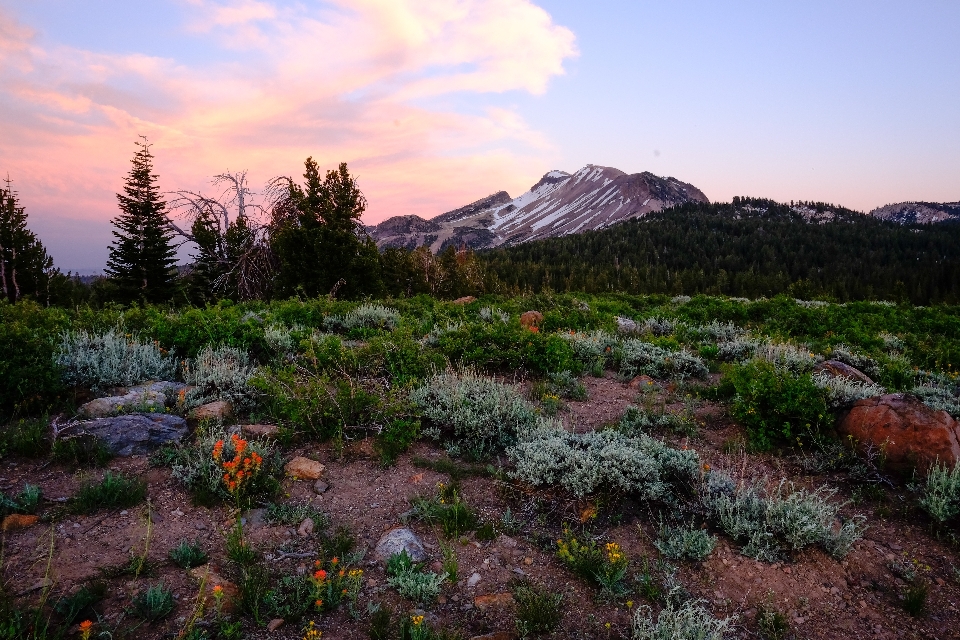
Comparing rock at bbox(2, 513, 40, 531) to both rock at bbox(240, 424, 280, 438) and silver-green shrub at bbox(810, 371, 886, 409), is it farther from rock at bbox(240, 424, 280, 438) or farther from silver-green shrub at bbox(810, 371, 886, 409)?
silver-green shrub at bbox(810, 371, 886, 409)

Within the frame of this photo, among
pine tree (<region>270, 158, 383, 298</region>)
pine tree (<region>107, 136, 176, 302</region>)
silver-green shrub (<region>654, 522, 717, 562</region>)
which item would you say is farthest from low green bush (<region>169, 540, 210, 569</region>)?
pine tree (<region>107, 136, 176, 302</region>)

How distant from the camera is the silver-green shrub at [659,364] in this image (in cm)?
843

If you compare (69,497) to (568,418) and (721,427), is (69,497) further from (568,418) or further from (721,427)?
(721,427)

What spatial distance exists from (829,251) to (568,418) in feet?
470

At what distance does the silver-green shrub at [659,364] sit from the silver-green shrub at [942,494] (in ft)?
12.4

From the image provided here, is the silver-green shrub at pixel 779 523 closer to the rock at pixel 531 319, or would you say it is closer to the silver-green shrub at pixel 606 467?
the silver-green shrub at pixel 606 467

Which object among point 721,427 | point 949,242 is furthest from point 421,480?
point 949,242

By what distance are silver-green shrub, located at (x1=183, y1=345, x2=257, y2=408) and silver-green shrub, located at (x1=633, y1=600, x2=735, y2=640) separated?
16.2 feet

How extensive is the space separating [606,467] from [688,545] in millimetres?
915

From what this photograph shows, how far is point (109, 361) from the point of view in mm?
6344

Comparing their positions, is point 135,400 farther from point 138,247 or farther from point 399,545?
point 138,247

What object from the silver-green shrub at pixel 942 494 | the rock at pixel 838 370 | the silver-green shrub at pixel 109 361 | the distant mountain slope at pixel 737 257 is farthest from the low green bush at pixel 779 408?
the distant mountain slope at pixel 737 257

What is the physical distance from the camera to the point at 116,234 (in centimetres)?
3544

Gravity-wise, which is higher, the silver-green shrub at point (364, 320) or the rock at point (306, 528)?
the silver-green shrub at point (364, 320)
